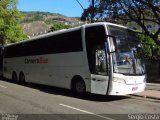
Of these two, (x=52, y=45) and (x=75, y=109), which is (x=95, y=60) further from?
(x=52, y=45)

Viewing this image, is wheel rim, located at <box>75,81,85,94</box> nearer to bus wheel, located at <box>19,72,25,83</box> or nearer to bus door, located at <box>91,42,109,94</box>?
bus door, located at <box>91,42,109,94</box>

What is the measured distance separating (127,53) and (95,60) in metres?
1.42

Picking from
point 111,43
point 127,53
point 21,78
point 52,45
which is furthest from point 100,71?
point 21,78

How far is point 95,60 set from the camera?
1586 cm

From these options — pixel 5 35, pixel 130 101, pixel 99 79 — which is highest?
pixel 5 35

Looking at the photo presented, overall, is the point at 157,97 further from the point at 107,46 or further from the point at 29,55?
Answer: the point at 29,55

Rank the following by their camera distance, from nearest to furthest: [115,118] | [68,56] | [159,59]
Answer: [115,118]
[68,56]
[159,59]

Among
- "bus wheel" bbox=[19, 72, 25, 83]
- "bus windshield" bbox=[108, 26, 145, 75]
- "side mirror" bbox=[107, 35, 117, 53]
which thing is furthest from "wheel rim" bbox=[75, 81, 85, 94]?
"bus wheel" bbox=[19, 72, 25, 83]

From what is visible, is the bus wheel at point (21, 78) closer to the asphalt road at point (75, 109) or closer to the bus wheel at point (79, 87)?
the bus wheel at point (79, 87)

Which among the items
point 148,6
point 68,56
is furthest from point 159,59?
point 68,56

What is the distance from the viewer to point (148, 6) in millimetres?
30531

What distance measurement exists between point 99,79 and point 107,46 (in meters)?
1.49

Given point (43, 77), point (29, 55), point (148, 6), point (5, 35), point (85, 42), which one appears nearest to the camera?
point (85, 42)

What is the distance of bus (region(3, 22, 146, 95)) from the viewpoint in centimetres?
1520
